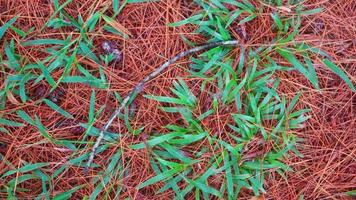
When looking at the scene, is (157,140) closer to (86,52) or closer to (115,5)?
(86,52)

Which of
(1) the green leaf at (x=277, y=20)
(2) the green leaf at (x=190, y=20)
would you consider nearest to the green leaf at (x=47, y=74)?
(2) the green leaf at (x=190, y=20)

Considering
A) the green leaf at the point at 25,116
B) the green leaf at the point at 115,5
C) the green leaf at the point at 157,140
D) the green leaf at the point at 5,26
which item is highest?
the green leaf at the point at 115,5

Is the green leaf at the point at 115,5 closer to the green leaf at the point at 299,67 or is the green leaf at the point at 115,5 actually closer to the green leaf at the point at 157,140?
the green leaf at the point at 157,140

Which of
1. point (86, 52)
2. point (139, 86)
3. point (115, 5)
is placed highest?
point (115, 5)

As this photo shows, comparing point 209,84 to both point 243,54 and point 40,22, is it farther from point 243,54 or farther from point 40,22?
point 40,22

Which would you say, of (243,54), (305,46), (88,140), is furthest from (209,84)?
(88,140)

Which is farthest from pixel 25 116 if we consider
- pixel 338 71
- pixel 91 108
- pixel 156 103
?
pixel 338 71

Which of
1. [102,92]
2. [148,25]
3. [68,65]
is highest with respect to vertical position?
[148,25]

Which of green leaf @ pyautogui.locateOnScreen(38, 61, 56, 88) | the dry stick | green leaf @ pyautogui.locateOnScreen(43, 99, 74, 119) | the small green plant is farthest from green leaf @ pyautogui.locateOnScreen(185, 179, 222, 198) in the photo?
green leaf @ pyautogui.locateOnScreen(38, 61, 56, 88)
